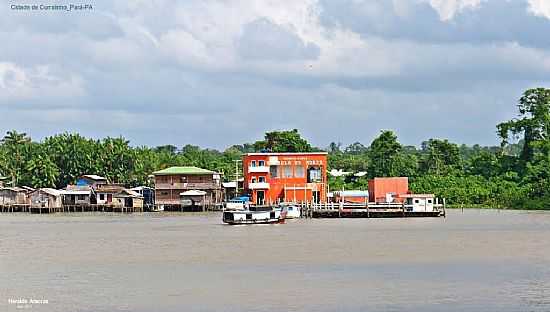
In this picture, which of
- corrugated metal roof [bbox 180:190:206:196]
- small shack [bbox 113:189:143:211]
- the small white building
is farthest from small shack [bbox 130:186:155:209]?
the small white building

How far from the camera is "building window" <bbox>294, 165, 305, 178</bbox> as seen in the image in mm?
89188

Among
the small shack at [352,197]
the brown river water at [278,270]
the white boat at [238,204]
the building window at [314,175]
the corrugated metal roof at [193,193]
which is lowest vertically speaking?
the brown river water at [278,270]

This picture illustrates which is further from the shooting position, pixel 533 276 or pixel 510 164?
pixel 510 164

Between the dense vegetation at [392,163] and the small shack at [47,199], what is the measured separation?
32.7 ft

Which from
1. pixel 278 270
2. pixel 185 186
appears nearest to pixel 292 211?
pixel 185 186

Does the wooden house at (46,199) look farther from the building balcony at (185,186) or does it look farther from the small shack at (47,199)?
the building balcony at (185,186)

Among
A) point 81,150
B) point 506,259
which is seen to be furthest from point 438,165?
point 506,259

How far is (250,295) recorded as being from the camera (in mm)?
29125

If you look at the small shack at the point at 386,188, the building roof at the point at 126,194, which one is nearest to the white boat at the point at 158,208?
the building roof at the point at 126,194

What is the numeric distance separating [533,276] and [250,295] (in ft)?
34.0

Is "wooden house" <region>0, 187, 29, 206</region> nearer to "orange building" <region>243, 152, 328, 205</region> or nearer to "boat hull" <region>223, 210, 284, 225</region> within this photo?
"orange building" <region>243, 152, 328, 205</region>

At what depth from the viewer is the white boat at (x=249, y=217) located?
66688 millimetres

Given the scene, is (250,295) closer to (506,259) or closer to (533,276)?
(533,276)

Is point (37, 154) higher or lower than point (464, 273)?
higher
